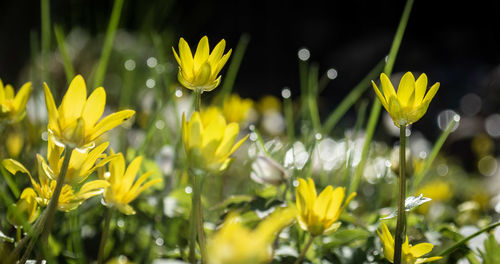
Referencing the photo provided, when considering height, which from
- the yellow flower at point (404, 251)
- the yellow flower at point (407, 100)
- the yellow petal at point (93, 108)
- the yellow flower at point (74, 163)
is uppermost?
the yellow flower at point (407, 100)

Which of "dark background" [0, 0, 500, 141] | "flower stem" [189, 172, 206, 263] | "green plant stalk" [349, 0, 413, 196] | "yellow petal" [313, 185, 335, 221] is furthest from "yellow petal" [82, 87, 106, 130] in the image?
"dark background" [0, 0, 500, 141]

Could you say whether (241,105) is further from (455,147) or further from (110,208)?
(455,147)

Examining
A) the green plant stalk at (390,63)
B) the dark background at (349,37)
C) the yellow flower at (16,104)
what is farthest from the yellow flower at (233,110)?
the dark background at (349,37)

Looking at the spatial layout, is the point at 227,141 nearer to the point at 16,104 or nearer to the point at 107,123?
the point at 107,123

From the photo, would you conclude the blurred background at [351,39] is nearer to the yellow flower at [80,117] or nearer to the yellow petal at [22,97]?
the yellow petal at [22,97]

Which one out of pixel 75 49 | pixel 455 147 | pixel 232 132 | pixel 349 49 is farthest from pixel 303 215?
pixel 349 49

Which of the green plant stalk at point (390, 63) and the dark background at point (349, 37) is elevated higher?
the dark background at point (349, 37)
